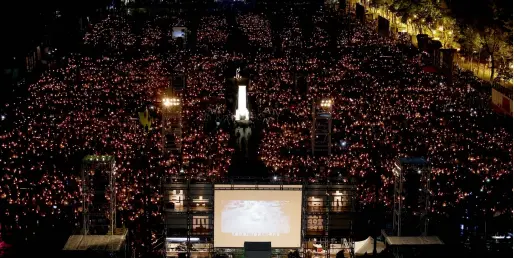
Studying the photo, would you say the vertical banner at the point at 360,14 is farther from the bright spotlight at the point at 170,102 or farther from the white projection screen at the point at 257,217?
the white projection screen at the point at 257,217

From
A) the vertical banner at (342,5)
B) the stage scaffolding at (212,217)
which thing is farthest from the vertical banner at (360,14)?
the stage scaffolding at (212,217)

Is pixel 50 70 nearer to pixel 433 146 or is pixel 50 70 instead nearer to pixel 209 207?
pixel 433 146

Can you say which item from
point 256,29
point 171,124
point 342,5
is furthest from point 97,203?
point 342,5

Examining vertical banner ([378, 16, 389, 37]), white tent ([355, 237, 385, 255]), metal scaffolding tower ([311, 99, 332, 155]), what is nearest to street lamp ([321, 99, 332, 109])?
metal scaffolding tower ([311, 99, 332, 155])

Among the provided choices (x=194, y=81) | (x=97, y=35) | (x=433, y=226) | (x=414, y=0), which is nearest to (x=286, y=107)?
(x=194, y=81)

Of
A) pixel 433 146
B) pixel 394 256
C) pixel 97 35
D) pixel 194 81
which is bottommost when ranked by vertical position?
pixel 394 256

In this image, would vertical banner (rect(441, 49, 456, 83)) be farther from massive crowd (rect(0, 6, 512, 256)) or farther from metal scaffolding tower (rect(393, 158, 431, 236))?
metal scaffolding tower (rect(393, 158, 431, 236))

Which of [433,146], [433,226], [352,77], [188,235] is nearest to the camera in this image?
[188,235]

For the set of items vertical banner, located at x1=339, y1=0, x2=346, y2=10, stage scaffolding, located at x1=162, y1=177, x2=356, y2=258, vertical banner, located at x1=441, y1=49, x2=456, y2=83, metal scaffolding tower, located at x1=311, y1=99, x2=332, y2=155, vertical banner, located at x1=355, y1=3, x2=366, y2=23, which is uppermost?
vertical banner, located at x1=339, y1=0, x2=346, y2=10
